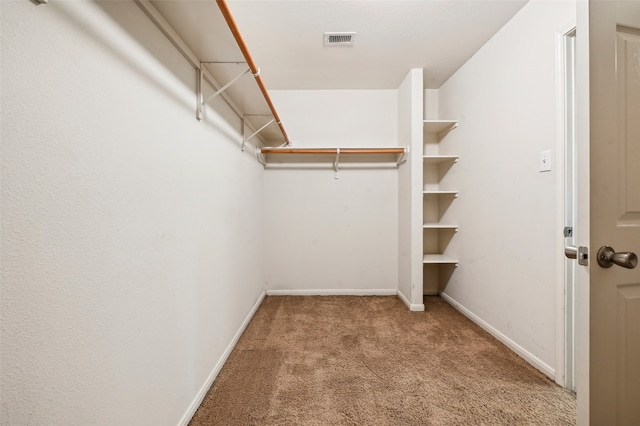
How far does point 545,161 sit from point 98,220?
7.13 feet

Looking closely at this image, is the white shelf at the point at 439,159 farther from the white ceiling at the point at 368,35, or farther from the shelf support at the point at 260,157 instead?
the shelf support at the point at 260,157

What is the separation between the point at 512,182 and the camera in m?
1.80

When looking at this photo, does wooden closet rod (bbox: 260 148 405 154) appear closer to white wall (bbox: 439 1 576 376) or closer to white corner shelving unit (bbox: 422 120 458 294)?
white corner shelving unit (bbox: 422 120 458 294)

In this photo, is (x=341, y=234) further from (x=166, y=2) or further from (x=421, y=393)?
(x=166, y=2)

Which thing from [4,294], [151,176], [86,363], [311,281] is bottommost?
[311,281]

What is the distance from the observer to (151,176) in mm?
953

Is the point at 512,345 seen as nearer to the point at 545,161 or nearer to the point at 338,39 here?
the point at 545,161

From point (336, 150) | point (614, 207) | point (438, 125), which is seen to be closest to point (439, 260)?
point (438, 125)

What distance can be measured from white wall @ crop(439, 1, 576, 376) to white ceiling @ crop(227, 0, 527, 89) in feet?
0.71

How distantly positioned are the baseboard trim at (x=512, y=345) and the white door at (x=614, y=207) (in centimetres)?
94

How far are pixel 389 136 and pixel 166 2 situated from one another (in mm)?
2445

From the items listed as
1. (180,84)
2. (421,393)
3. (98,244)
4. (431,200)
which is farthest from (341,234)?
(98,244)

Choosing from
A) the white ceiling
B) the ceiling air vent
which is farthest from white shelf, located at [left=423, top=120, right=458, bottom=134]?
the ceiling air vent

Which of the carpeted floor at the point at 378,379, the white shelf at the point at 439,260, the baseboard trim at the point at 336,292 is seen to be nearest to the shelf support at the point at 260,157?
the baseboard trim at the point at 336,292
